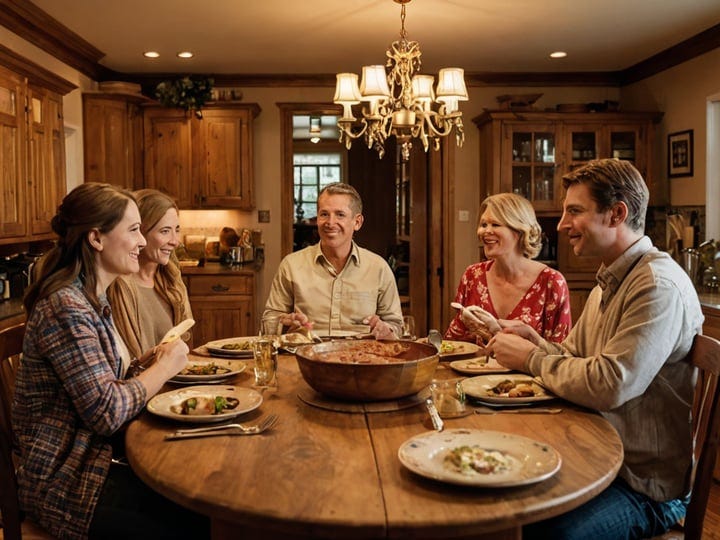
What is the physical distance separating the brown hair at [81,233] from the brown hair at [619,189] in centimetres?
129

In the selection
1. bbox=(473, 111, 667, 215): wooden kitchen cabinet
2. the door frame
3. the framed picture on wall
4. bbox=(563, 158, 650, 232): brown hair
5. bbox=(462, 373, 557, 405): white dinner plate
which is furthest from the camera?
the door frame

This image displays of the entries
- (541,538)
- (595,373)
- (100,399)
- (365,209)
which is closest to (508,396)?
(595,373)

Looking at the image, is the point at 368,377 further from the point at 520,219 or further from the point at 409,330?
the point at 520,219

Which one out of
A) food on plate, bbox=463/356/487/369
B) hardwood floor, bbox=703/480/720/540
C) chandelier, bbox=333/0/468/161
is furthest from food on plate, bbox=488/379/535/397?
chandelier, bbox=333/0/468/161

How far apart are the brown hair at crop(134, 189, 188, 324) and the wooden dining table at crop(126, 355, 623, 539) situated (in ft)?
3.41

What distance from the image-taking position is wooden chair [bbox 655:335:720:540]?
1.75m

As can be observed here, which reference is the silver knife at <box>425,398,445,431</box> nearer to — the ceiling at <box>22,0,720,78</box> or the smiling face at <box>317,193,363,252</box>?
the smiling face at <box>317,193,363,252</box>

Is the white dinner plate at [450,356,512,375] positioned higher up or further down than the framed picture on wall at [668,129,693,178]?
further down

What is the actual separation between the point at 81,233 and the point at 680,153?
4.80 meters

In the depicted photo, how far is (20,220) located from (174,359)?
2.67 metres

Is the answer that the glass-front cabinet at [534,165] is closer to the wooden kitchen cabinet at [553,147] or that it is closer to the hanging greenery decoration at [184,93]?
the wooden kitchen cabinet at [553,147]

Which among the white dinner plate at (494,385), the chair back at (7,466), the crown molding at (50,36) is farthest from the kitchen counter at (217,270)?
the white dinner plate at (494,385)

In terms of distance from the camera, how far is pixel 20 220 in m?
4.08

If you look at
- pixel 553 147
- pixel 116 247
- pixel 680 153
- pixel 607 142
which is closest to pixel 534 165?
pixel 553 147
